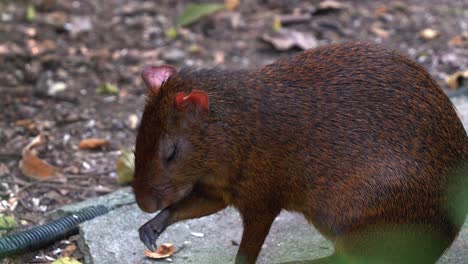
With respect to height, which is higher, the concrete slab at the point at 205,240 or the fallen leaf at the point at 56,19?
the fallen leaf at the point at 56,19

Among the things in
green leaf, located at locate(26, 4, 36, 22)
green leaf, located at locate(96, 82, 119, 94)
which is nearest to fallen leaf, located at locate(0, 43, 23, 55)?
green leaf, located at locate(26, 4, 36, 22)

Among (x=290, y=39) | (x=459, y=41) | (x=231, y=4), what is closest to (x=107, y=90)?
(x=290, y=39)

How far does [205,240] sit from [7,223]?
125 cm

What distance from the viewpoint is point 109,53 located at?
8195 millimetres

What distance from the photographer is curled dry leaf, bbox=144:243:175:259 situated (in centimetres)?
489

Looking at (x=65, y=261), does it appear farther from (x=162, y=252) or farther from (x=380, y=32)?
(x=380, y=32)

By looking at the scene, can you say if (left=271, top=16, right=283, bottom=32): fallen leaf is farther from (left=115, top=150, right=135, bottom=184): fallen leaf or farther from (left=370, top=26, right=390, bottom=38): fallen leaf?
(left=115, top=150, right=135, bottom=184): fallen leaf

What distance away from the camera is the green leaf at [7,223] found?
5.23m

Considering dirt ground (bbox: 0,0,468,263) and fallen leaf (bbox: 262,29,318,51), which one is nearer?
dirt ground (bbox: 0,0,468,263)

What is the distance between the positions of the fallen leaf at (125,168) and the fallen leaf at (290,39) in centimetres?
270

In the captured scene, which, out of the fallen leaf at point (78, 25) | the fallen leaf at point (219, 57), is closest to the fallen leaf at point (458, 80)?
the fallen leaf at point (219, 57)

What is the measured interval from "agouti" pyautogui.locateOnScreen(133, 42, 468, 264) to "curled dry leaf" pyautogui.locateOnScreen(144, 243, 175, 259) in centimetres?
40

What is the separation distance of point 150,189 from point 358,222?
104cm

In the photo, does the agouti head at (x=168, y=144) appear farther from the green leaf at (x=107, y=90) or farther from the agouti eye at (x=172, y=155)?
the green leaf at (x=107, y=90)
